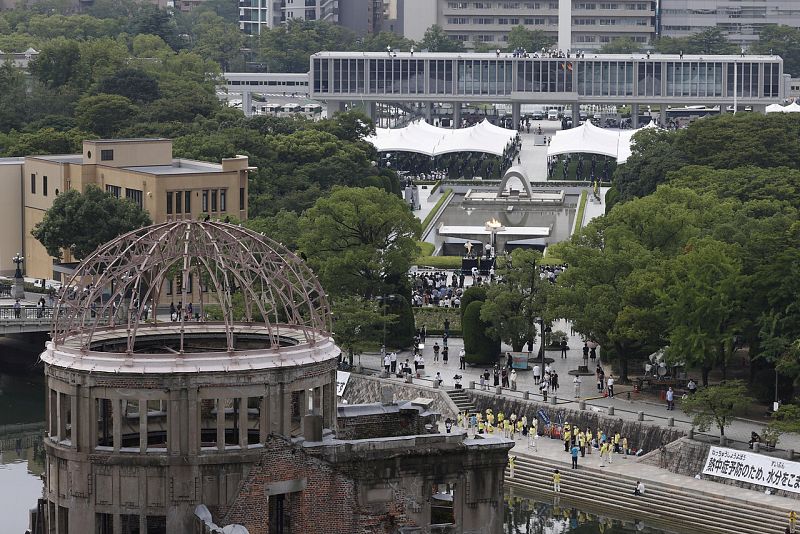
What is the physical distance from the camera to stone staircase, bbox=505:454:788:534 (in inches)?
2751

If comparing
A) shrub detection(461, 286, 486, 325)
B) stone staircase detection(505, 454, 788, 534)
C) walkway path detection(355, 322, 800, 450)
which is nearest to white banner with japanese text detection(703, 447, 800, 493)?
stone staircase detection(505, 454, 788, 534)

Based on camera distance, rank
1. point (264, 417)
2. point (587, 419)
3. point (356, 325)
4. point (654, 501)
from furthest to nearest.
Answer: point (356, 325), point (587, 419), point (654, 501), point (264, 417)

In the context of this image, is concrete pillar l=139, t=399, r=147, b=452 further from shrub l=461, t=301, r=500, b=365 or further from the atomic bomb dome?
shrub l=461, t=301, r=500, b=365

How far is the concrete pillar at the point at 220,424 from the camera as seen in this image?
48.7m

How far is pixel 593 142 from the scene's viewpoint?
169 m

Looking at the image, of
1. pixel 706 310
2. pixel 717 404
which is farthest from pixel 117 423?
pixel 706 310

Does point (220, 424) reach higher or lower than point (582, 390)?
higher

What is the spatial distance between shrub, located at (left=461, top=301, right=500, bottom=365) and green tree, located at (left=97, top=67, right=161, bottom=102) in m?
79.5

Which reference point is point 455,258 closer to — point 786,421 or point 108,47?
point 786,421

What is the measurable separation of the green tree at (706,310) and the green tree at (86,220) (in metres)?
34.8

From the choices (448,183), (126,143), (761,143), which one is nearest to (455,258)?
(126,143)

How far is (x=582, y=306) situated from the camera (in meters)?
87.4

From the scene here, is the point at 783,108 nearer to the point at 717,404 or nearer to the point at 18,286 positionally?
the point at 18,286

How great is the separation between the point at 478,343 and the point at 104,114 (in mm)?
68357
